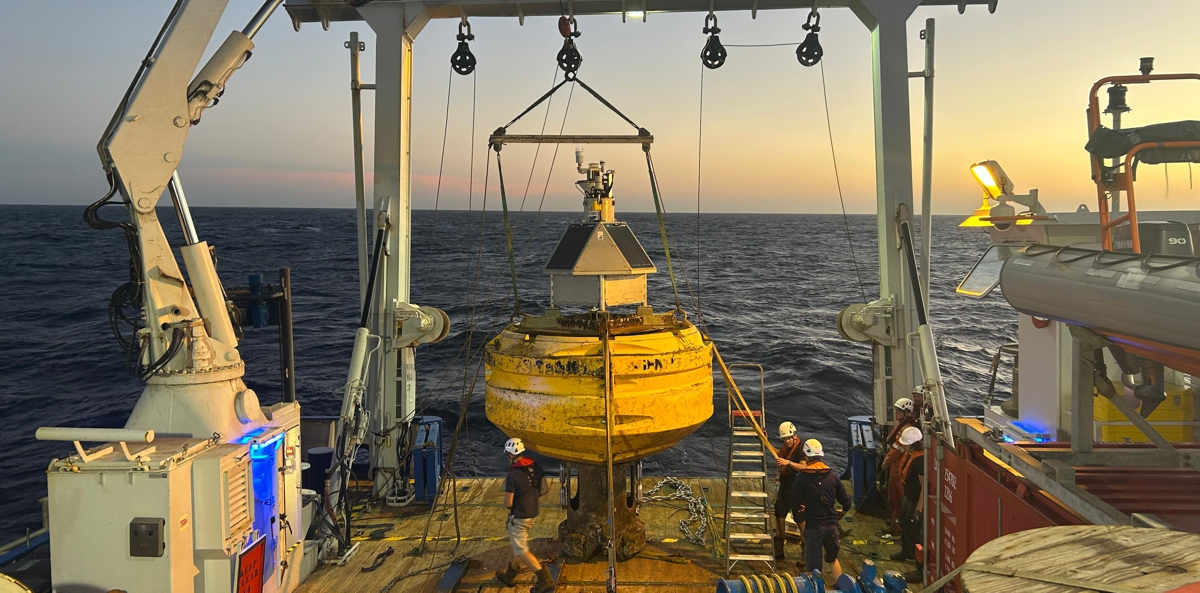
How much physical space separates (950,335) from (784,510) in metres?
31.9

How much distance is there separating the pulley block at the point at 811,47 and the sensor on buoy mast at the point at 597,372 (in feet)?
14.9

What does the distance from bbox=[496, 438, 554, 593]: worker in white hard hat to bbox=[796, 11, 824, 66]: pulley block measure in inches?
276

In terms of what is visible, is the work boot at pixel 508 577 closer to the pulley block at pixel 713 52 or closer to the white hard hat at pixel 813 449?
the white hard hat at pixel 813 449

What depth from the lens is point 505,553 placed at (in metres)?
8.78

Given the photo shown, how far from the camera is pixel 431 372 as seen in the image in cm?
2561

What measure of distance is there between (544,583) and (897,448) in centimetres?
463

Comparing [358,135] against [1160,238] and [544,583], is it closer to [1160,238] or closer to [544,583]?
[544,583]

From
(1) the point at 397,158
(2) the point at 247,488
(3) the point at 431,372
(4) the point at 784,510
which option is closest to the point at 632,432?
(4) the point at 784,510

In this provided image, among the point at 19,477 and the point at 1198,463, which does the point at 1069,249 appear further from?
the point at 19,477

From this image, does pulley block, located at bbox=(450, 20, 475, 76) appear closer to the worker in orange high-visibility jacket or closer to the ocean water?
the ocean water

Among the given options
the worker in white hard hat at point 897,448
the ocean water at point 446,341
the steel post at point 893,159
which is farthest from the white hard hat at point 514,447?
the steel post at point 893,159

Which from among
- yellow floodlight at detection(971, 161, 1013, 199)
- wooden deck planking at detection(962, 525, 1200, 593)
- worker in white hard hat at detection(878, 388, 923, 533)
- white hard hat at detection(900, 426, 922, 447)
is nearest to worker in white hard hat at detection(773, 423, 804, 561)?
white hard hat at detection(900, 426, 922, 447)

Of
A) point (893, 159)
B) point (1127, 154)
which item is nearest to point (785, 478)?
point (1127, 154)

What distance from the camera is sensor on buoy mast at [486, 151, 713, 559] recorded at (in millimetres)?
6953
